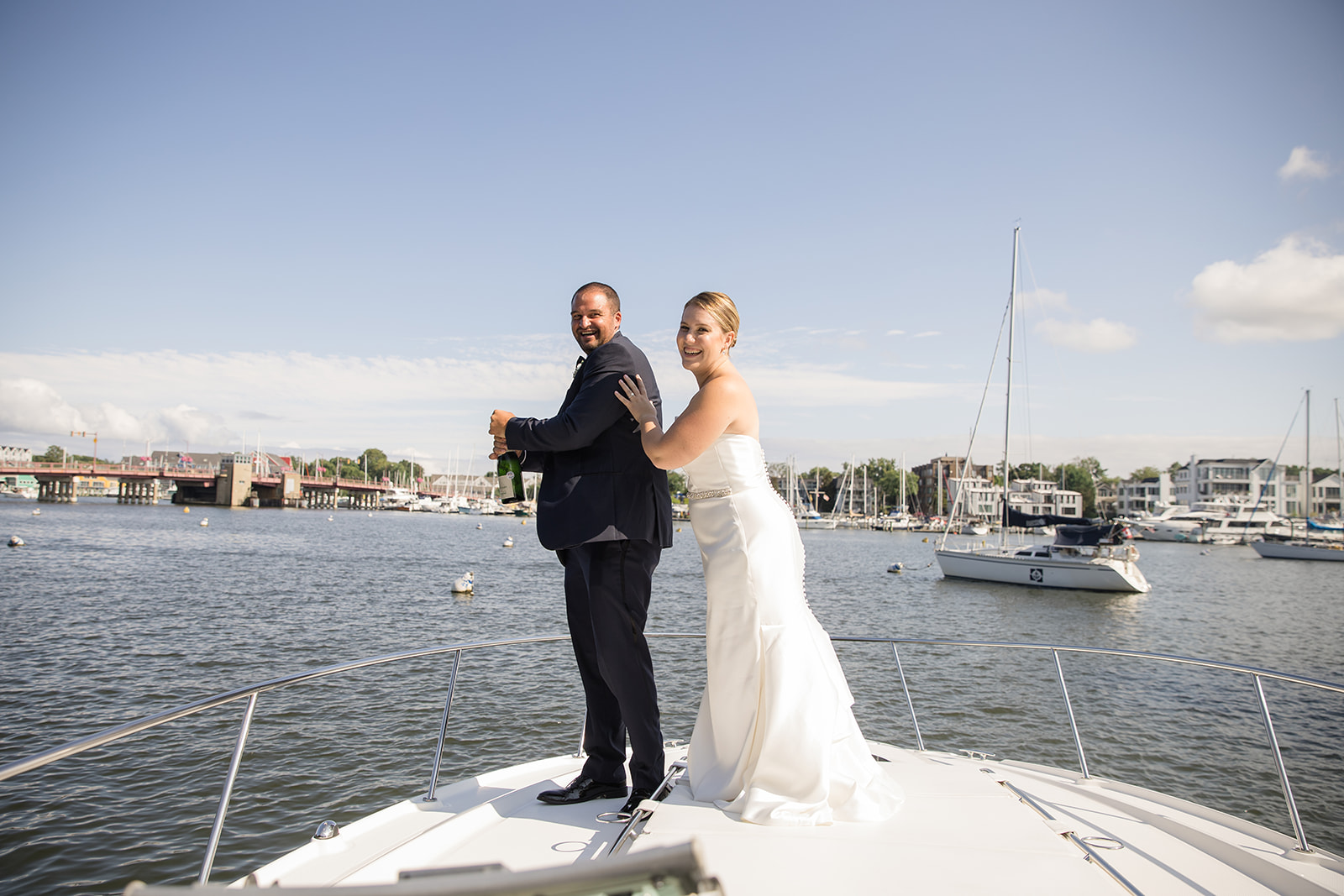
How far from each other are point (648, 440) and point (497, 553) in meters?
42.5

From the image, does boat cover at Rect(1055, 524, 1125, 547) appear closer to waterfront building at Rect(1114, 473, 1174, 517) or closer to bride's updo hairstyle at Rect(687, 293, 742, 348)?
bride's updo hairstyle at Rect(687, 293, 742, 348)

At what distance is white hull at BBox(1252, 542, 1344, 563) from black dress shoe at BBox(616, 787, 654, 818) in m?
66.0

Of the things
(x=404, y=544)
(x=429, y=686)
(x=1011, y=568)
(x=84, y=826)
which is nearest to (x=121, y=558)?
(x=404, y=544)

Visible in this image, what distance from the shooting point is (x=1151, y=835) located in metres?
2.54

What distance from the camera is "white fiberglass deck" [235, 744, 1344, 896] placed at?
79.5 inches

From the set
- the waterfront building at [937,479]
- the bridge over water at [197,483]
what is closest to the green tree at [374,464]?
the bridge over water at [197,483]

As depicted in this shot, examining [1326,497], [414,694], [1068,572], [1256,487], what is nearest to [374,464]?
[1256,487]

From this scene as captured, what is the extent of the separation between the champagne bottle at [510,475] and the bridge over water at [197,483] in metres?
96.7

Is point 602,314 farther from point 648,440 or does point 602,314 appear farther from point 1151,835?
Result: point 1151,835

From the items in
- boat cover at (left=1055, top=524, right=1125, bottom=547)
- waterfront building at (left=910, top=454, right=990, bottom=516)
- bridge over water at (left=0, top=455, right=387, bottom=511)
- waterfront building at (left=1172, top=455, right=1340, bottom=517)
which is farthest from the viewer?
waterfront building at (left=910, top=454, right=990, bottom=516)

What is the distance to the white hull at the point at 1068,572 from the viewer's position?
1107 inches

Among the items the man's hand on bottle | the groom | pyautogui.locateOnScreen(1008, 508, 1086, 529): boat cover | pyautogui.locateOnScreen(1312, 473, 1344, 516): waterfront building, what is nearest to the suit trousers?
the groom

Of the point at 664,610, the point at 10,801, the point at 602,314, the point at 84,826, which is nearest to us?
the point at 602,314

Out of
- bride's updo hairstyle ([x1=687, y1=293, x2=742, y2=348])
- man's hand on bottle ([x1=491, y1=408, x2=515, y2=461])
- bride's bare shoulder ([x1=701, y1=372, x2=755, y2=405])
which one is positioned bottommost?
man's hand on bottle ([x1=491, y1=408, x2=515, y2=461])
